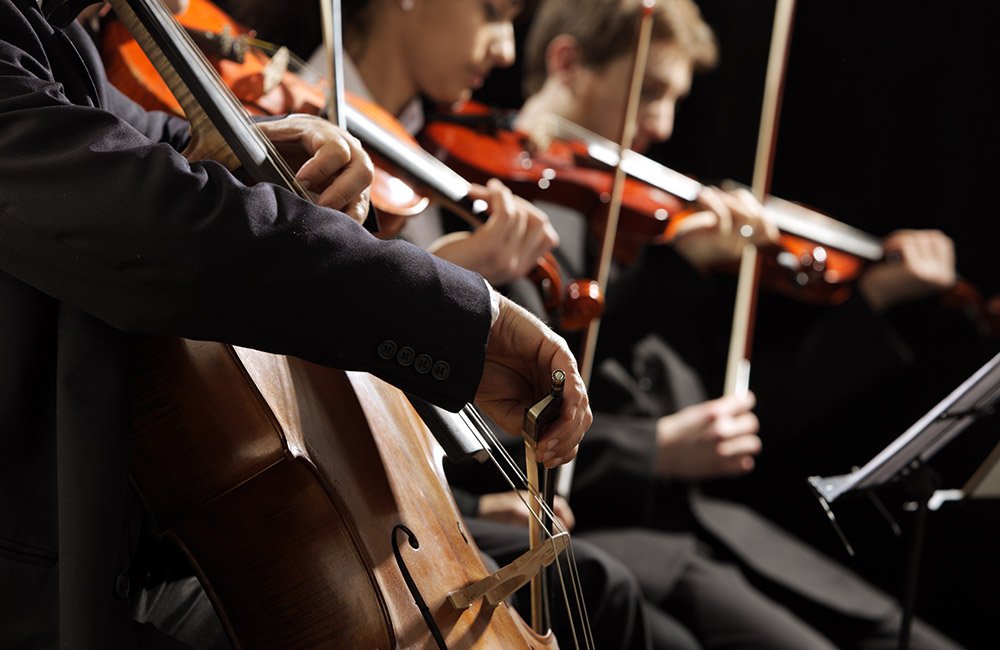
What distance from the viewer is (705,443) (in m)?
1.92

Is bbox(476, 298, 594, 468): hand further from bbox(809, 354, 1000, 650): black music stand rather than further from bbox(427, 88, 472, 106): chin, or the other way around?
bbox(427, 88, 472, 106): chin

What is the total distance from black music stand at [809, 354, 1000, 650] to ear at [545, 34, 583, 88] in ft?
4.08

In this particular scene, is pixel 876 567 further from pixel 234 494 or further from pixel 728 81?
pixel 234 494

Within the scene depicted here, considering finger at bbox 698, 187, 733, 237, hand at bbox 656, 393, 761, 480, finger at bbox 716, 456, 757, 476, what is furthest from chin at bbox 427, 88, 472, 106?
finger at bbox 716, 456, 757, 476

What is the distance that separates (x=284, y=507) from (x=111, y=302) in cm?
19

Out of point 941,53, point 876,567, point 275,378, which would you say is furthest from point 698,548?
point 275,378

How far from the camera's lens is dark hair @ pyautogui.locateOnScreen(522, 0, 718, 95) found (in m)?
2.21

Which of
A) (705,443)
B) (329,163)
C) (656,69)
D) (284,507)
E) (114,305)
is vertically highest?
(656,69)

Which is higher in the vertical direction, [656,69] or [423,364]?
[656,69]

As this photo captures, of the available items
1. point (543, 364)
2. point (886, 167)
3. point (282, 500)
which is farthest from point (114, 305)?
point (886, 167)

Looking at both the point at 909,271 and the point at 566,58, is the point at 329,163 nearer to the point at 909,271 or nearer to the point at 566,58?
the point at 566,58

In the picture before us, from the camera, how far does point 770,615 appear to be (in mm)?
1816

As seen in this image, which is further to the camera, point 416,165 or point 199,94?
point 416,165

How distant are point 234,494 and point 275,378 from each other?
90 millimetres
